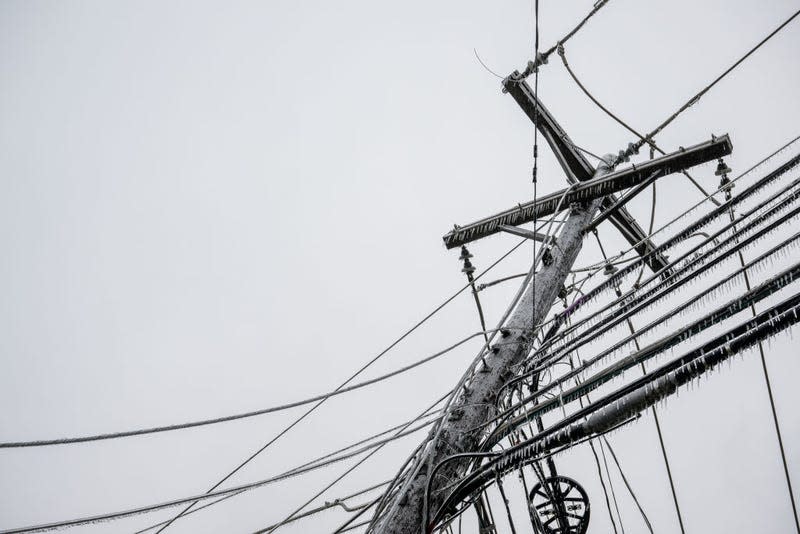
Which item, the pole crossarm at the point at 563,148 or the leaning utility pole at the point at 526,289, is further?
the pole crossarm at the point at 563,148

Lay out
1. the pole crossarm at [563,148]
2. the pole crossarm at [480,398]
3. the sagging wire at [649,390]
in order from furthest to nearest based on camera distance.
Answer: the pole crossarm at [563,148] → the pole crossarm at [480,398] → the sagging wire at [649,390]

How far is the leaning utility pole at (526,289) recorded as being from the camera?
2582 mm

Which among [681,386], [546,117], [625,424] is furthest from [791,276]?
[546,117]

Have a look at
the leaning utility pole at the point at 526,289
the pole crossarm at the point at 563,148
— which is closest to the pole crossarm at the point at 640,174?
the leaning utility pole at the point at 526,289

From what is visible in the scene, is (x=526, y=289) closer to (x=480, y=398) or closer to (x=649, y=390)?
(x=480, y=398)

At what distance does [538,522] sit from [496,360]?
1018mm

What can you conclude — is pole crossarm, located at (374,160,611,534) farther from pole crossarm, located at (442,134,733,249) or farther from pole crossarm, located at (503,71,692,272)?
pole crossarm, located at (503,71,692,272)

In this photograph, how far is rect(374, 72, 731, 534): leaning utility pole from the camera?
8.47 ft

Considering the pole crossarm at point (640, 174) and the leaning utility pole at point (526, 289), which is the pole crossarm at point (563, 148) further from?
the pole crossarm at point (640, 174)

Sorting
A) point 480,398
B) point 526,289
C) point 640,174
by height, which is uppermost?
point 640,174

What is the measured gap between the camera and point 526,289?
375 centimetres

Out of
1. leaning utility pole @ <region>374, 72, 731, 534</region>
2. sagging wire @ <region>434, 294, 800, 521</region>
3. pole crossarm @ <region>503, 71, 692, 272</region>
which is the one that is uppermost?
pole crossarm @ <region>503, 71, 692, 272</region>

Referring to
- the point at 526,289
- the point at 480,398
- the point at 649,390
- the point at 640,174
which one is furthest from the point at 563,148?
the point at 649,390

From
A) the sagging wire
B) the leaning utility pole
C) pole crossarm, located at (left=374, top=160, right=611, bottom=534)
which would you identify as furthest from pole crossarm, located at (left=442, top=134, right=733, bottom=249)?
the sagging wire
